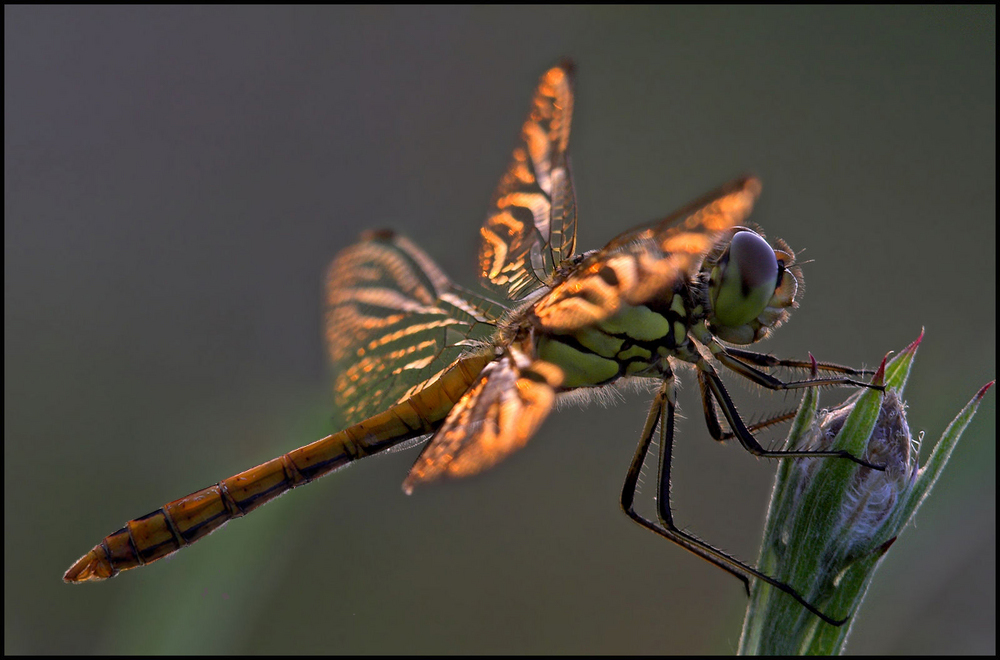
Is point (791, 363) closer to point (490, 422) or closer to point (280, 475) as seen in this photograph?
point (490, 422)

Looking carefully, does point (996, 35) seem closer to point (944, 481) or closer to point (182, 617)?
point (944, 481)

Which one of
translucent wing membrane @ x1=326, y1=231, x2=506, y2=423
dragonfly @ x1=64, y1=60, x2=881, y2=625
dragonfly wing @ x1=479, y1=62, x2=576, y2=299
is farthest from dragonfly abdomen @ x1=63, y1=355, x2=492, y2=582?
dragonfly wing @ x1=479, y1=62, x2=576, y2=299

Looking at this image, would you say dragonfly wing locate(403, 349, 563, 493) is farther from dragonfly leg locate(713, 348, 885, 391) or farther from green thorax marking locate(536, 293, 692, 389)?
dragonfly leg locate(713, 348, 885, 391)

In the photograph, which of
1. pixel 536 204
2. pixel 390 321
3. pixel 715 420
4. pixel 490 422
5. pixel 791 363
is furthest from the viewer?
pixel 390 321

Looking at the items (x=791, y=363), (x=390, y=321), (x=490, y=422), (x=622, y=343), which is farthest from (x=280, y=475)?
(x=791, y=363)

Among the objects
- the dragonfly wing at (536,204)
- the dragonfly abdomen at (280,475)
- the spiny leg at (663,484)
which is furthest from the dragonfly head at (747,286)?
the dragonfly abdomen at (280,475)

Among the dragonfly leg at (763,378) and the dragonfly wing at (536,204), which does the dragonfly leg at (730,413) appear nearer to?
the dragonfly leg at (763,378)
